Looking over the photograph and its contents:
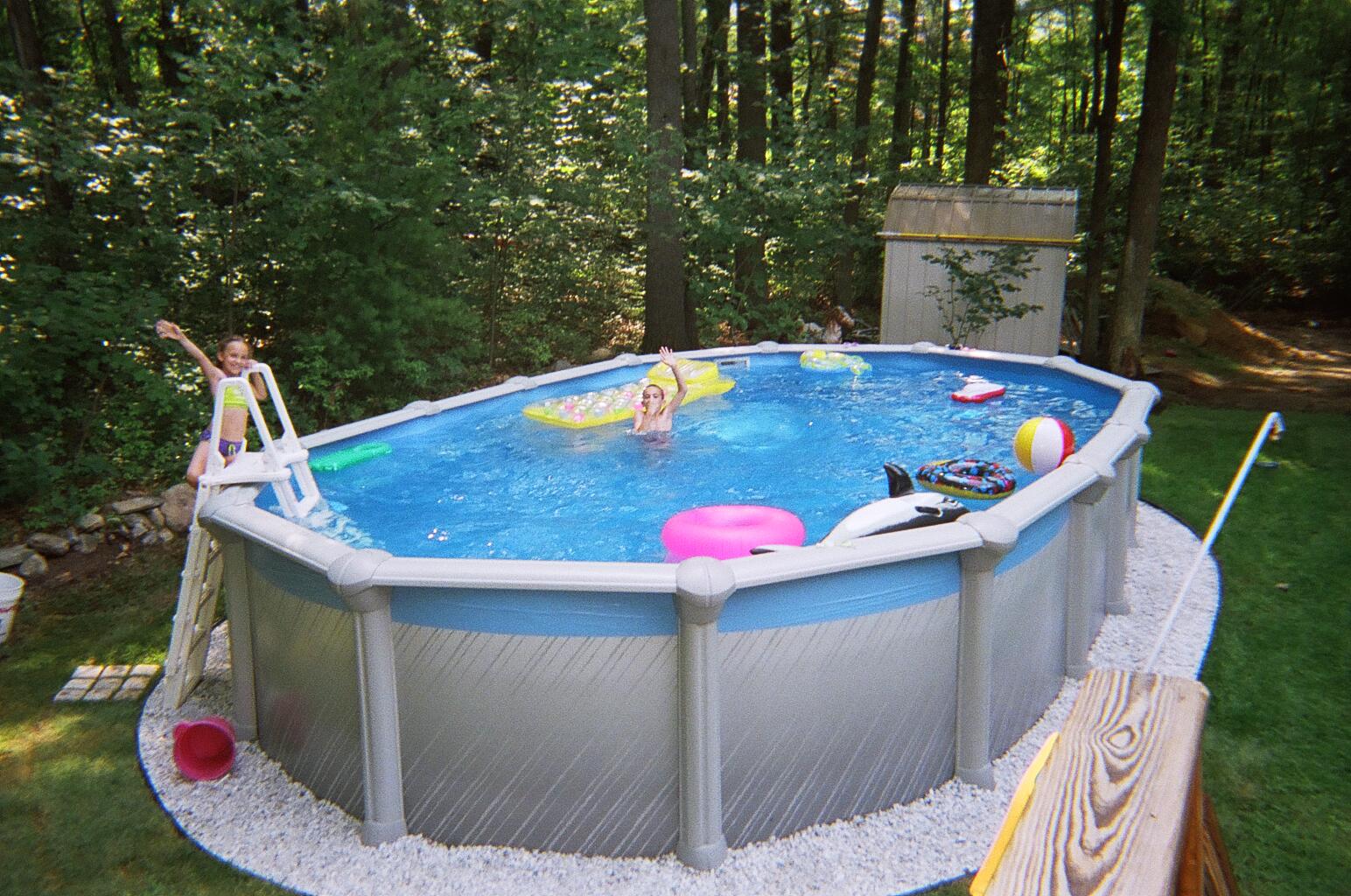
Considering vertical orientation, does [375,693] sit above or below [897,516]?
below

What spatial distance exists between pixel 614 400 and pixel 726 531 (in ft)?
11.0

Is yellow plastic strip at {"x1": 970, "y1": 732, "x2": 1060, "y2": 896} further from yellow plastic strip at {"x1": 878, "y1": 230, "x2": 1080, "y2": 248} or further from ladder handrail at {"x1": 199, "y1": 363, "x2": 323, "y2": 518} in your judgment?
yellow plastic strip at {"x1": 878, "y1": 230, "x2": 1080, "y2": 248}

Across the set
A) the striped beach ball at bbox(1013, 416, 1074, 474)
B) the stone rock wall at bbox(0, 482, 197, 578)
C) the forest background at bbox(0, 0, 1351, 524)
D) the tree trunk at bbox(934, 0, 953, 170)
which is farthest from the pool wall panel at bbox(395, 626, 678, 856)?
the tree trunk at bbox(934, 0, 953, 170)

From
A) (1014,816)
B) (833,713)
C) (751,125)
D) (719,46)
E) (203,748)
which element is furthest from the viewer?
(719,46)

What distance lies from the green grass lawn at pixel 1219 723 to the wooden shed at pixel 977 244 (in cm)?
393

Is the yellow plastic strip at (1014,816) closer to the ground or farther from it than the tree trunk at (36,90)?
closer to the ground

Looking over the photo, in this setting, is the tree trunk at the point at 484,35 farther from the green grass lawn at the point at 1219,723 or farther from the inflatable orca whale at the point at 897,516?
the inflatable orca whale at the point at 897,516

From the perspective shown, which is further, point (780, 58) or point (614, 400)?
point (780, 58)

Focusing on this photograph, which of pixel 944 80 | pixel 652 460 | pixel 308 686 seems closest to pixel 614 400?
pixel 652 460

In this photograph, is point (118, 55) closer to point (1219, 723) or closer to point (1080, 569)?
point (1080, 569)

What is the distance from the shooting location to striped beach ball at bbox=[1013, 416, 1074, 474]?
626cm

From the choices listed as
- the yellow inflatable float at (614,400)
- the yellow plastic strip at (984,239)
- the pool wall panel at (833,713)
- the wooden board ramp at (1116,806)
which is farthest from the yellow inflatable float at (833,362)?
the wooden board ramp at (1116,806)

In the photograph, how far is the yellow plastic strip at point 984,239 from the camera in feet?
37.3

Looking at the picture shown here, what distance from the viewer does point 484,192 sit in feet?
33.4
